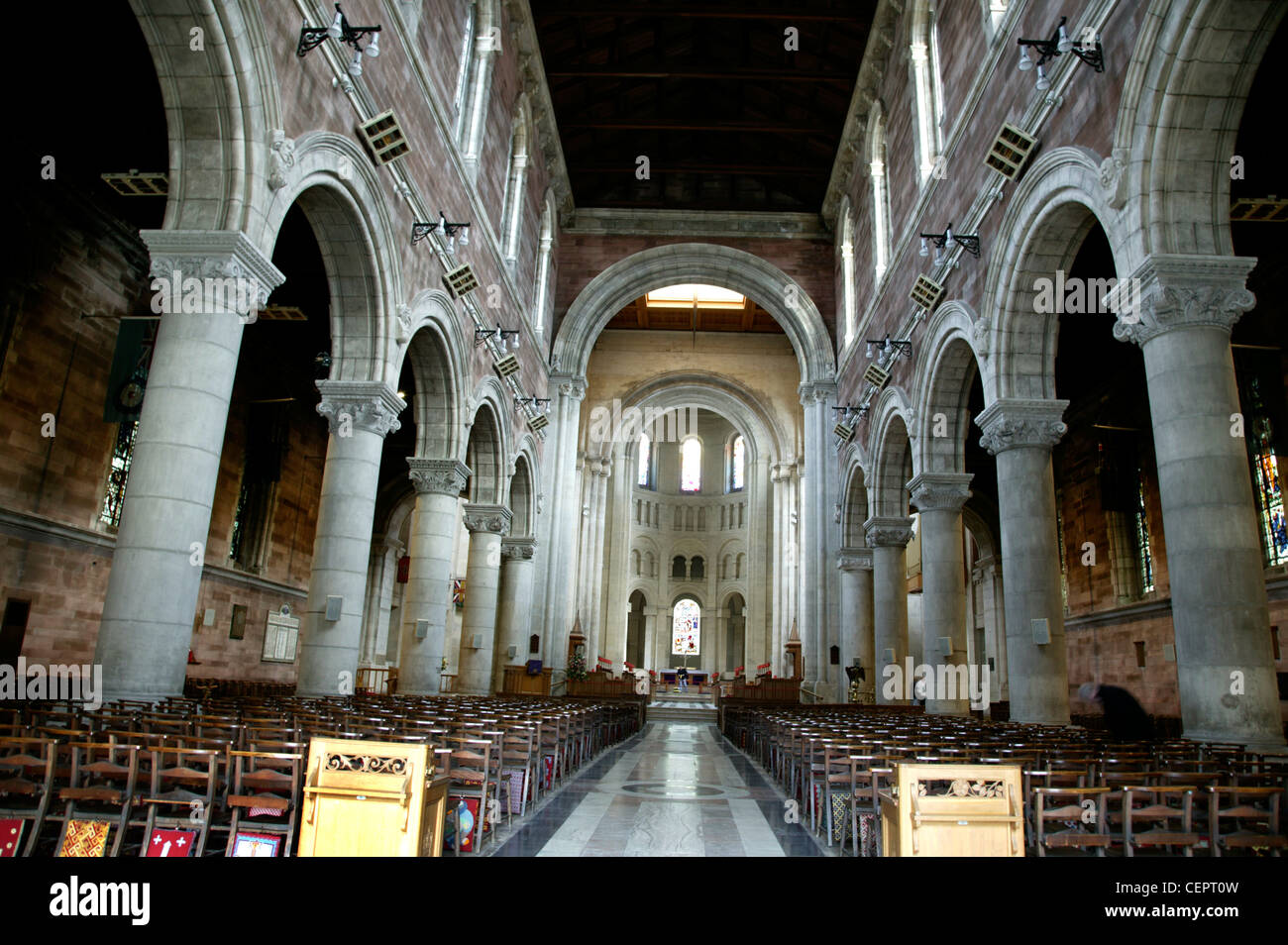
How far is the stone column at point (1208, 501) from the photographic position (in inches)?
275

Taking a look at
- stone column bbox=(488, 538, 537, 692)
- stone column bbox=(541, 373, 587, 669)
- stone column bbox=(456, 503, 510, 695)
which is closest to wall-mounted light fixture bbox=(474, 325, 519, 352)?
stone column bbox=(456, 503, 510, 695)

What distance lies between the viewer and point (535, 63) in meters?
20.1

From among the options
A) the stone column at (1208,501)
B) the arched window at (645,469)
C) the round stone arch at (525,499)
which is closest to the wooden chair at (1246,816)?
the stone column at (1208,501)

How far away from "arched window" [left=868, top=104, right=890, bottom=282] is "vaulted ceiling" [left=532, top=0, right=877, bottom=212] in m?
1.71

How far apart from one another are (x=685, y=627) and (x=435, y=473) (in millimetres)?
31297

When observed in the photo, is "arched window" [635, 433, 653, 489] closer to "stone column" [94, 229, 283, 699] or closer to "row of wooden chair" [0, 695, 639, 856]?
"stone column" [94, 229, 283, 699]

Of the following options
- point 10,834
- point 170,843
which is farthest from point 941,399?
point 10,834

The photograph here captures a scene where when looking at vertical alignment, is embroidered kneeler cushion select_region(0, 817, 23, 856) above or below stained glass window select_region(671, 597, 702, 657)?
below

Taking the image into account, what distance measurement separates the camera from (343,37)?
377 inches

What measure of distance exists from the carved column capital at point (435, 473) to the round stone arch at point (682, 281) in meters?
10.8

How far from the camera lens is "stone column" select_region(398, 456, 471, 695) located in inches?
593

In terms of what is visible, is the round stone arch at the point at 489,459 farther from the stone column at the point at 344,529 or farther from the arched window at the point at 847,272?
the arched window at the point at 847,272
